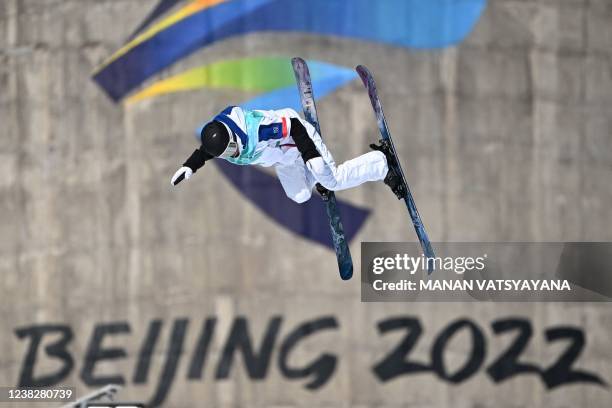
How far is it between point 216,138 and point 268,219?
6501 mm

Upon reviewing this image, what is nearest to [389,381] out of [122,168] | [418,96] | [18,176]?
[418,96]

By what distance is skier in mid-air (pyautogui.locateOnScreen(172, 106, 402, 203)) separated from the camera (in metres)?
10.4

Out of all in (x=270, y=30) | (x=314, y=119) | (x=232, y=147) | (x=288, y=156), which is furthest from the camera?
(x=270, y=30)

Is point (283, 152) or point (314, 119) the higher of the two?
point (314, 119)

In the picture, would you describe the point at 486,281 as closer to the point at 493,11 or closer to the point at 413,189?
the point at 413,189

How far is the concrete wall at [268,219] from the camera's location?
54.4ft

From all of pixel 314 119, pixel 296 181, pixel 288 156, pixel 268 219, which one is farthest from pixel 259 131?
pixel 268 219

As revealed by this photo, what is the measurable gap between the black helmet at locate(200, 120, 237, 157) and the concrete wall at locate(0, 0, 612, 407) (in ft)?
20.5

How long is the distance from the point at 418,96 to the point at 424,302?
12.3 ft

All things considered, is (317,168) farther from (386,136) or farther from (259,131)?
(386,136)

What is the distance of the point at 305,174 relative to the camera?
1180cm

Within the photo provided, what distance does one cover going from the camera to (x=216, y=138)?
1021 centimetres

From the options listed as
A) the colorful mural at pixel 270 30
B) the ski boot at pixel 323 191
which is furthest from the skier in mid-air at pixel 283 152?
the colorful mural at pixel 270 30

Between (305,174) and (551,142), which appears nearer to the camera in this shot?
(305,174)
